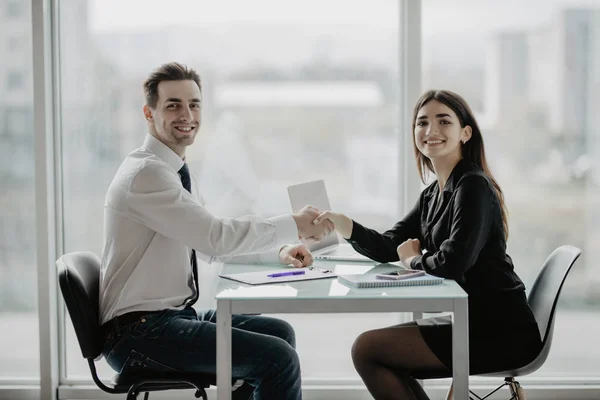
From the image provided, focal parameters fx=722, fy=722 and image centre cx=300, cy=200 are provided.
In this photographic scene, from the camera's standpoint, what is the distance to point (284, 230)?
238 centimetres

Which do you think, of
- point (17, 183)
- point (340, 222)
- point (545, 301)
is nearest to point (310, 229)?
point (340, 222)

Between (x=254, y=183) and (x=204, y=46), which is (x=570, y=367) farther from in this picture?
(x=204, y=46)

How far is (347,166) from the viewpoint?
3.24 m

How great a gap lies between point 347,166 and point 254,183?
424 millimetres

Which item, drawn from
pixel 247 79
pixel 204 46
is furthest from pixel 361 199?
pixel 204 46

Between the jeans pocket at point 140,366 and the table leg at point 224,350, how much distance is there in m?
0.24

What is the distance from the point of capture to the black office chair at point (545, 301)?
2250mm

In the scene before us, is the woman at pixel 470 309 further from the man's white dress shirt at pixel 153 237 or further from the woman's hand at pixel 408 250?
the man's white dress shirt at pixel 153 237

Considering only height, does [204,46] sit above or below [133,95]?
above

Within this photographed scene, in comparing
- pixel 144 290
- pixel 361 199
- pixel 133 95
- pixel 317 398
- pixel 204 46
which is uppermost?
pixel 204 46

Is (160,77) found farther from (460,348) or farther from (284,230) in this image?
(460,348)

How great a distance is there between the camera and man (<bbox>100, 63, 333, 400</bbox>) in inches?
82.6

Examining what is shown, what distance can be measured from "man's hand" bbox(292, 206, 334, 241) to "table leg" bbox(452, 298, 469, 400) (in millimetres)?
728

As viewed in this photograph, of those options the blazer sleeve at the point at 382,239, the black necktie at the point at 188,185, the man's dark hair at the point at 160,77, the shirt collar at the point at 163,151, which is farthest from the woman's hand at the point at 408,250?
the man's dark hair at the point at 160,77
